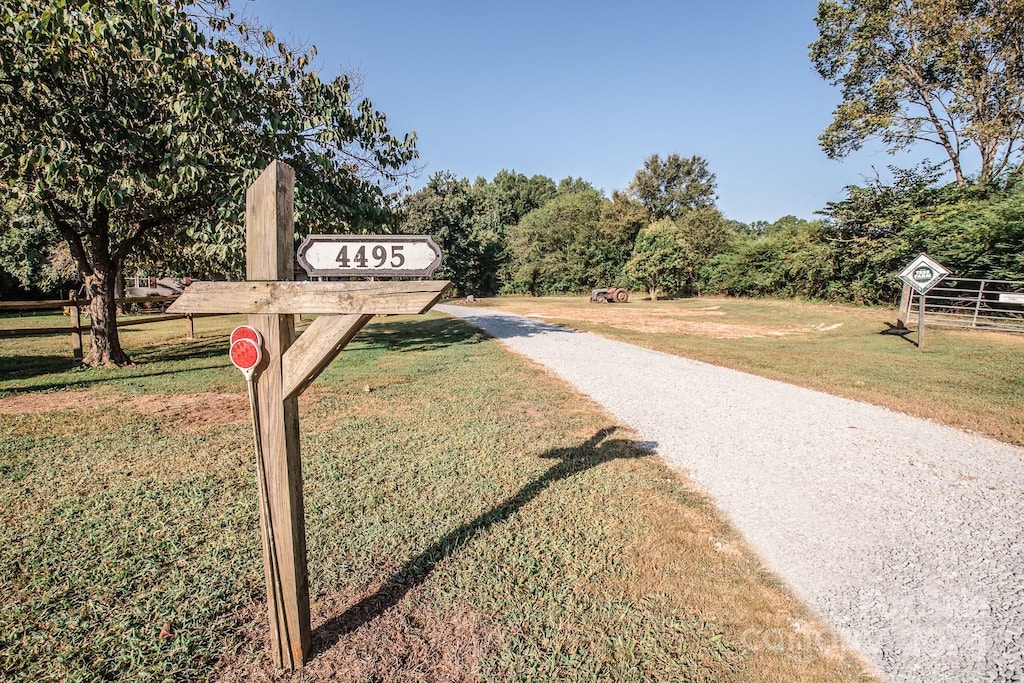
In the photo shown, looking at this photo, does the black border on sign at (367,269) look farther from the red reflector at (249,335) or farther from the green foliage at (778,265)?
the green foliage at (778,265)

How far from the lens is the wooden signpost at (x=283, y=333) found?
73.6 inches

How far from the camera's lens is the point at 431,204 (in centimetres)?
3525

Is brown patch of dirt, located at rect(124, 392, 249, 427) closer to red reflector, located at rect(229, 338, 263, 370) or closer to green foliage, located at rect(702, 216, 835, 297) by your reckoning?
red reflector, located at rect(229, 338, 263, 370)

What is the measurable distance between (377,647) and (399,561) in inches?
26.0

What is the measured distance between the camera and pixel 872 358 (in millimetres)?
9938

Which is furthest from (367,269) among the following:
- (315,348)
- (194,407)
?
(194,407)

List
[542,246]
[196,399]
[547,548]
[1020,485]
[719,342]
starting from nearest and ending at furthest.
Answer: [547,548]
[1020,485]
[196,399]
[719,342]
[542,246]

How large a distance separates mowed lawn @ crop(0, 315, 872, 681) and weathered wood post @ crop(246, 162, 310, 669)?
25 centimetres

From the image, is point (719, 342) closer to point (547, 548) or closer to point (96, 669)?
point (547, 548)

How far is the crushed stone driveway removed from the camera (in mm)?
2270

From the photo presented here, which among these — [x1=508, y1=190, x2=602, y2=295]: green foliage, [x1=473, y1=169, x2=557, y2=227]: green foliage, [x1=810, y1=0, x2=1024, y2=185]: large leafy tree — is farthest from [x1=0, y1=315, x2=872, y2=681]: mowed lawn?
[x1=473, y1=169, x2=557, y2=227]: green foliage

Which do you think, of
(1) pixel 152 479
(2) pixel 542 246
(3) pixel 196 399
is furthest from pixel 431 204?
(1) pixel 152 479

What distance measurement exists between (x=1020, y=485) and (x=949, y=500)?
32.3 inches

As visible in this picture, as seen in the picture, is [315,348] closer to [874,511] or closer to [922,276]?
[874,511]
